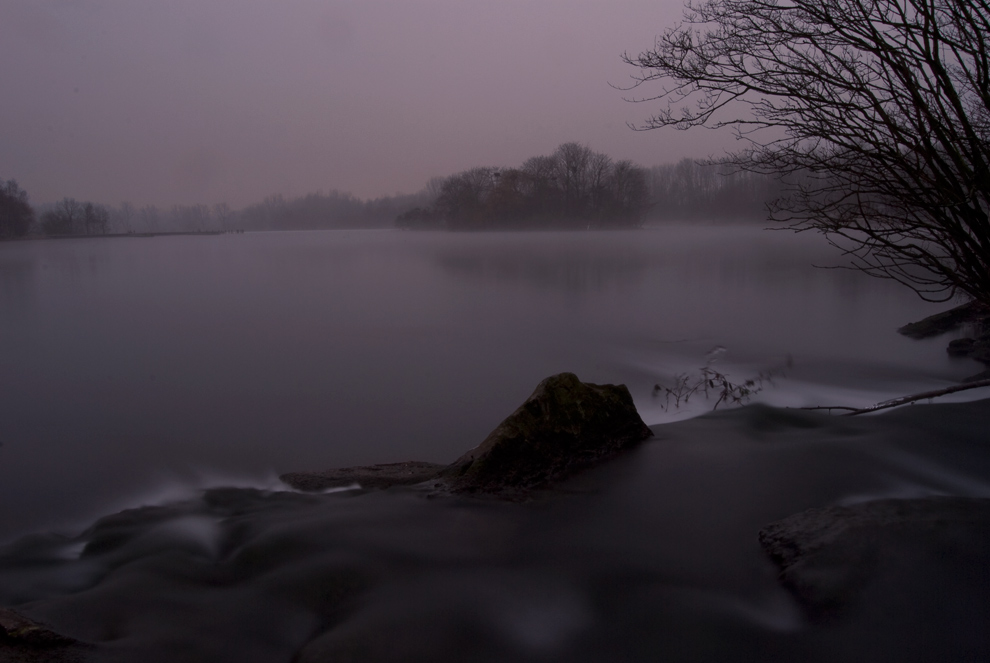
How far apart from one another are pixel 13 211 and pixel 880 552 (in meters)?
42.2

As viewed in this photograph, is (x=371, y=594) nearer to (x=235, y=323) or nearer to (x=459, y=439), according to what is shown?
(x=459, y=439)

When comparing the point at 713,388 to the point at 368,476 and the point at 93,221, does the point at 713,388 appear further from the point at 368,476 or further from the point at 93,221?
the point at 93,221

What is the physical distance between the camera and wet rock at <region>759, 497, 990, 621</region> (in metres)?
3.02

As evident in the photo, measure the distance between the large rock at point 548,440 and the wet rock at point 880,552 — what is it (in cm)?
147

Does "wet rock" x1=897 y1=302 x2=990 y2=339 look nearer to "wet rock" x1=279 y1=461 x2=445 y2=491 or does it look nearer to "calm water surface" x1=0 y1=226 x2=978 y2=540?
"calm water surface" x1=0 y1=226 x2=978 y2=540

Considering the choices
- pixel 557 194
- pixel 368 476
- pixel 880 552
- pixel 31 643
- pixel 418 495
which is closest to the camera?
pixel 31 643

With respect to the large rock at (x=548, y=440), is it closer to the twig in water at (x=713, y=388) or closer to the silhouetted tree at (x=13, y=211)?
the twig in water at (x=713, y=388)

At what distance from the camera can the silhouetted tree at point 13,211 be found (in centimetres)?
3231

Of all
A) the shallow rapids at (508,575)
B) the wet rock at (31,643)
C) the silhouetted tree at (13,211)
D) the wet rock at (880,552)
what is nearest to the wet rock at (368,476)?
the shallow rapids at (508,575)

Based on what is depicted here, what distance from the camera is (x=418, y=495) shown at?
432 cm

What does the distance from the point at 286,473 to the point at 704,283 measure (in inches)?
609

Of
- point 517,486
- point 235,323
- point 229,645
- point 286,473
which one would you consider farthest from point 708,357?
point 235,323

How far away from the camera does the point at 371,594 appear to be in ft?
10.5

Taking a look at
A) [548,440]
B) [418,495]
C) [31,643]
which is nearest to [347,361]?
[418,495]
